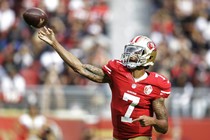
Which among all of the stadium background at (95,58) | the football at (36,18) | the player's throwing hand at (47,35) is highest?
the football at (36,18)

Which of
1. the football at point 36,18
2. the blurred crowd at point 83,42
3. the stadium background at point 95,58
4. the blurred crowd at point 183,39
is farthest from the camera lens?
the blurred crowd at point 183,39

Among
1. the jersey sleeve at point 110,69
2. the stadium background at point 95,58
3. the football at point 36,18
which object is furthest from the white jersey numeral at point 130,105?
the stadium background at point 95,58

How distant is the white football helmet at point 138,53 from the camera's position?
25.4 ft

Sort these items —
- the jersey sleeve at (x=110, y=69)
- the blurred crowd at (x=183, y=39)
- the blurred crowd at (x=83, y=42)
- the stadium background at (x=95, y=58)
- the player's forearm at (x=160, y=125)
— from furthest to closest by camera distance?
1. the blurred crowd at (x=183, y=39)
2. the blurred crowd at (x=83, y=42)
3. the stadium background at (x=95, y=58)
4. the jersey sleeve at (x=110, y=69)
5. the player's forearm at (x=160, y=125)

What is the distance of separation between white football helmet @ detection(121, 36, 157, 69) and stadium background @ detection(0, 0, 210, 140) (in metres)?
6.90

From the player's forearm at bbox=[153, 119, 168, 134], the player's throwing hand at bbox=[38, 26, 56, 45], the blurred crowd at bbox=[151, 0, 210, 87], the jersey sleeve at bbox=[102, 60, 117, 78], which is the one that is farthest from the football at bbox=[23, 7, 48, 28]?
the blurred crowd at bbox=[151, 0, 210, 87]

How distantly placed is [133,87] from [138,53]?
36 centimetres

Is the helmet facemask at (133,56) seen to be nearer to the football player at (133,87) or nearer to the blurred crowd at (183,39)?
the football player at (133,87)

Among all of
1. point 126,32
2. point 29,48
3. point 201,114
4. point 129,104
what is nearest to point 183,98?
point 201,114

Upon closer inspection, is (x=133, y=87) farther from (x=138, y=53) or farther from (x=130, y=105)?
(x=138, y=53)

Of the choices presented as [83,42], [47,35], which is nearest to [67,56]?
[47,35]

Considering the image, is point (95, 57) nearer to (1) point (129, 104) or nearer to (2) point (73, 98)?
(2) point (73, 98)

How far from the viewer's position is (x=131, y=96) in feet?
25.5

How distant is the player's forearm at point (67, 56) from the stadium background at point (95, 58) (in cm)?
671
